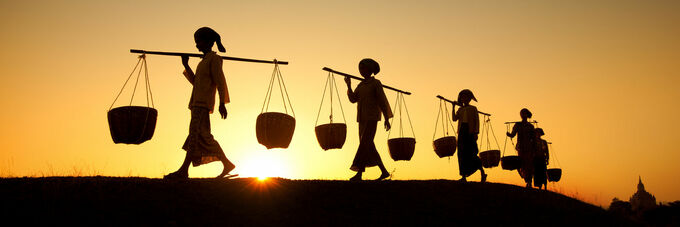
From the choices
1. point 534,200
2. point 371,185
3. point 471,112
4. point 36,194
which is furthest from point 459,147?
point 36,194

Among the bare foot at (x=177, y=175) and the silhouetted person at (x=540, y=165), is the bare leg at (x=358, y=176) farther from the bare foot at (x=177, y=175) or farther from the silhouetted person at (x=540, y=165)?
the silhouetted person at (x=540, y=165)

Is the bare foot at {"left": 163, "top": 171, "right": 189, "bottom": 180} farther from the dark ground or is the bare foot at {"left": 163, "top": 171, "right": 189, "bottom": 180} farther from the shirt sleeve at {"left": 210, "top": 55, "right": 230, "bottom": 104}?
the shirt sleeve at {"left": 210, "top": 55, "right": 230, "bottom": 104}

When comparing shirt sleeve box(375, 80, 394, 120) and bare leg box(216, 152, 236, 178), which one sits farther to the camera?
shirt sleeve box(375, 80, 394, 120)

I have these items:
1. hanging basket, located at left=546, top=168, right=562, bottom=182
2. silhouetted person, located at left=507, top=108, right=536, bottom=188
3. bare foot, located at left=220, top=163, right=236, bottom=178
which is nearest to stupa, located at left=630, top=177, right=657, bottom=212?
hanging basket, located at left=546, top=168, right=562, bottom=182

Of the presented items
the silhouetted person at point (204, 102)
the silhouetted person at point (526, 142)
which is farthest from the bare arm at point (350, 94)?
the silhouetted person at point (526, 142)

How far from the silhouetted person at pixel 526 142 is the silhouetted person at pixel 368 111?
15.4ft

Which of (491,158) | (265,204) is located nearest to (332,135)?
(265,204)

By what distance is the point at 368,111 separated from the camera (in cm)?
855

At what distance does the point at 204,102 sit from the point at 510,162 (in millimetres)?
8971

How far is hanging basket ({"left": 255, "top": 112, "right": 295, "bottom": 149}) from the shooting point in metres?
8.12

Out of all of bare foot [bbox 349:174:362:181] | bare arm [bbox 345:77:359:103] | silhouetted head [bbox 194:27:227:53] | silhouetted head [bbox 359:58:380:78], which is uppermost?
silhouetted head [bbox 359:58:380:78]

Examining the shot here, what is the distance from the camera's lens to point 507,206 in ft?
24.3

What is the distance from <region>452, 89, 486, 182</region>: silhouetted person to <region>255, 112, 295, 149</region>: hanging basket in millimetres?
3713

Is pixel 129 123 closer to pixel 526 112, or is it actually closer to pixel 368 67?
pixel 368 67
